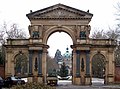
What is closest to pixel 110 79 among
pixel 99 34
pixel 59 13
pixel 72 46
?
pixel 72 46

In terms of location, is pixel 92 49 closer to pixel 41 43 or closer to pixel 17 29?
pixel 41 43

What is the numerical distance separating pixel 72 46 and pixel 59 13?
18.4 ft

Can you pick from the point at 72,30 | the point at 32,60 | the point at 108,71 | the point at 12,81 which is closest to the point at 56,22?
the point at 72,30

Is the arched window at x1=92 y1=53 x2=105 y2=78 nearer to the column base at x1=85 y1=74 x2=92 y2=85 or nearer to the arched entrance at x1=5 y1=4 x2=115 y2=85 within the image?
the arched entrance at x1=5 y1=4 x2=115 y2=85

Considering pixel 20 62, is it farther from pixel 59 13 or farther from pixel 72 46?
pixel 59 13

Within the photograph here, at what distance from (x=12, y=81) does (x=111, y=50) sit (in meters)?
18.5

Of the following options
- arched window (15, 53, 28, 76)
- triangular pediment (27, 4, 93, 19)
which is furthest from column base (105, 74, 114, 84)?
arched window (15, 53, 28, 76)

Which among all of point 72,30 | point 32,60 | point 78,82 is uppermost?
point 72,30

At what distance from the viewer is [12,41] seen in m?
57.4

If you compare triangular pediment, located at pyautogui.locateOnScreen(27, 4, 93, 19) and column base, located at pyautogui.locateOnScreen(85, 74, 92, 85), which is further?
triangular pediment, located at pyautogui.locateOnScreen(27, 4, 93, 19)

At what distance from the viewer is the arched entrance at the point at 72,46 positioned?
Answer: 5562 centimetres

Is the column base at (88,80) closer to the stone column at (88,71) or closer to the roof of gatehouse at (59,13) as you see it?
the stone column at (88,71)

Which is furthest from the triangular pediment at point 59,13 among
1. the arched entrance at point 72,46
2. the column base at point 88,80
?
the column base at point 88,80

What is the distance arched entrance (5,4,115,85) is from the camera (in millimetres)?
55625
